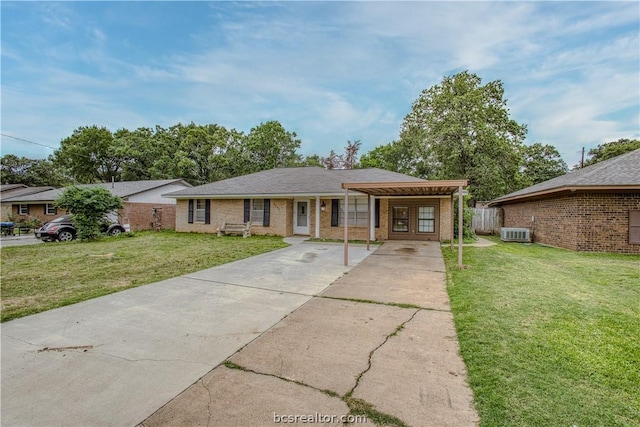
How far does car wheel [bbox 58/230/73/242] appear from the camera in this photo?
48.6 feet

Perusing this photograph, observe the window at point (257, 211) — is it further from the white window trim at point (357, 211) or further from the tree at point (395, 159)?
the tree at point (395, 159)

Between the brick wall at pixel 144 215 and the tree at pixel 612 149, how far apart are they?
1553 inches

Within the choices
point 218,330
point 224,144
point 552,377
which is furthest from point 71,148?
point 552,377

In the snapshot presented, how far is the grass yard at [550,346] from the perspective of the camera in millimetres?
2236

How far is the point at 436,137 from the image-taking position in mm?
23359

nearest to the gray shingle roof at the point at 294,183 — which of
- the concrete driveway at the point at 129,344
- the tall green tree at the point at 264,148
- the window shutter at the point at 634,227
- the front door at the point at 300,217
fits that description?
the front door at the point at 300,217

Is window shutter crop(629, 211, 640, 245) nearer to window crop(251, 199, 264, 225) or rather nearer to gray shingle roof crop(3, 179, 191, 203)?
window crop(251, 199, 264, 225)

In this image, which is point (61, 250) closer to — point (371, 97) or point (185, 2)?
point (185, 2)

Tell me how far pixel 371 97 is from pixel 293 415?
62.4ft

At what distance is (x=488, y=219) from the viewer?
62.9 feet

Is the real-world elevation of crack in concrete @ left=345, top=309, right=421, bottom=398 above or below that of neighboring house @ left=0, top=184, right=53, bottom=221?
below

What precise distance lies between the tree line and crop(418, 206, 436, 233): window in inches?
428

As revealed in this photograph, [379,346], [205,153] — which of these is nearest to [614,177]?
[379,346]

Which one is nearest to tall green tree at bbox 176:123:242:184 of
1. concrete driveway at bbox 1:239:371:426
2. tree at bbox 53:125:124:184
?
tree at bbox 53:125:124:184
